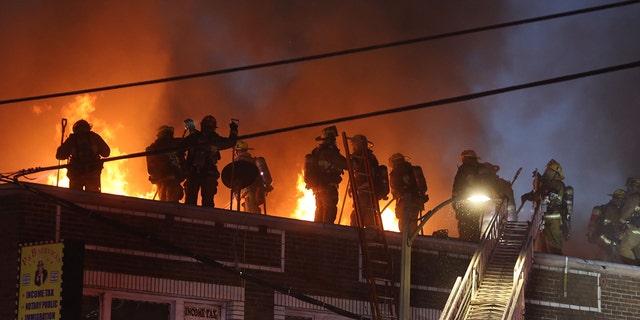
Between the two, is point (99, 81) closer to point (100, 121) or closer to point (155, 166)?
point (100, 121)

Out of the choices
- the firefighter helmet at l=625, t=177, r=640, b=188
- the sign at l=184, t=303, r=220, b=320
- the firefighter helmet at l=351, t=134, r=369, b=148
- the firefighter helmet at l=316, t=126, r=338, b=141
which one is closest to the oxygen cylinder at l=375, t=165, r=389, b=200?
the firefighter helmet at l=351, t=134, r=369, b=148

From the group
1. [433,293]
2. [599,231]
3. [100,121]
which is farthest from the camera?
[100,121]

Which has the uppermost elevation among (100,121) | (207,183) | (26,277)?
(100,121)

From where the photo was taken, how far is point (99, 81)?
35.7 metres

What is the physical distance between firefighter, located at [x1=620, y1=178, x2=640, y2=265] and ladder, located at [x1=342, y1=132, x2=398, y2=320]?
5.08m

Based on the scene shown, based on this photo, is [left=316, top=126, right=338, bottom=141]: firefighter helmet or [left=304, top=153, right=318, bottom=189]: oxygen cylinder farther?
[left=316, top=126, right=338, bottom=141]: firefighter helmet

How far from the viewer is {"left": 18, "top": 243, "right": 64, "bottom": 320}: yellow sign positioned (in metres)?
21.2

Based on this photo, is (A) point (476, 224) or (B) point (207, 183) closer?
(B) point (207, 183)

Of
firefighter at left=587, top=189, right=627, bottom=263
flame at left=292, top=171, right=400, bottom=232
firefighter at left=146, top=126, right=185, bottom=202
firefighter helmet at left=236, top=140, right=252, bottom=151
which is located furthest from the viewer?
flame at left=292, top=171, right=400, bottom=232

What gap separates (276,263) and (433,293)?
3.39m

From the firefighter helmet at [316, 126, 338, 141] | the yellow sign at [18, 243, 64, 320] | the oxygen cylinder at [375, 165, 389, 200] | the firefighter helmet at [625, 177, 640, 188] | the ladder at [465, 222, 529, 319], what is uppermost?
the firefighter helmet at [316, 126, 338, 141]

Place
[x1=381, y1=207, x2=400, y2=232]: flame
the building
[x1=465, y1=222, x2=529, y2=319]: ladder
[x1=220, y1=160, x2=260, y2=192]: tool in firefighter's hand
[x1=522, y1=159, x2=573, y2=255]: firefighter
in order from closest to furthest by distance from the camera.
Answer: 1. the building
2. [x1=465, y1=222, x2=529, y2=319]: ladder
3. [x1=220, y1=160, x2=260, y2=192]: tool in firefighter's hand
4. [x1=522, y1=159, x2=573, y2=255]: firefighter
5. [x1=381, y1=207, x2=400, y2=232]: flame

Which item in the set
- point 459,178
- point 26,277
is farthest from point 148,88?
point 26,277

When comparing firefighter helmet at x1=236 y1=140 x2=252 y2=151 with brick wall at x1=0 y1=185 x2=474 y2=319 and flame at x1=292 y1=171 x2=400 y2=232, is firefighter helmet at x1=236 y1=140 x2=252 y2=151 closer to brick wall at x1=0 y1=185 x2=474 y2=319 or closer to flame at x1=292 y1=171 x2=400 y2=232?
brick wall at x1=0 y1=185 x2=474 y2=319
